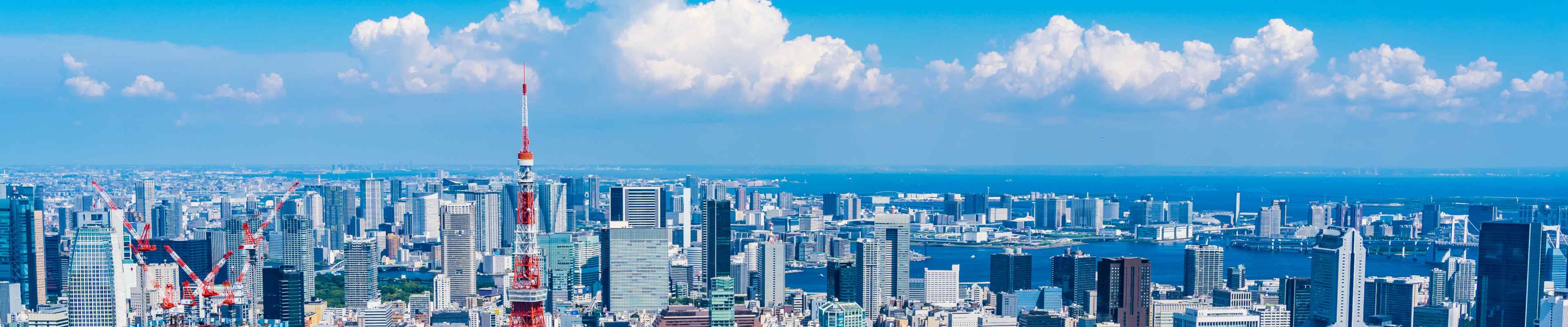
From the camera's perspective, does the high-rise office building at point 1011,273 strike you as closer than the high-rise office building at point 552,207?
Yes

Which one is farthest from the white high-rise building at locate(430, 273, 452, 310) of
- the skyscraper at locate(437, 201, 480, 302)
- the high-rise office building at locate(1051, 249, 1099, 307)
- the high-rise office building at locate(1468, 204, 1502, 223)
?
the high-rise office building at locate(1468, 204, 1502, 223)

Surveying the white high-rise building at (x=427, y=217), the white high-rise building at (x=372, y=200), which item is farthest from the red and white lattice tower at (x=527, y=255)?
the white high-rise building at (x=372, y=200)

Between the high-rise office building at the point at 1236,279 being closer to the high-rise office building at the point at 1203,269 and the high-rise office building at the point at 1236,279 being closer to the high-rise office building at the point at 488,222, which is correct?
the high-rise office building at the point at 1203,269

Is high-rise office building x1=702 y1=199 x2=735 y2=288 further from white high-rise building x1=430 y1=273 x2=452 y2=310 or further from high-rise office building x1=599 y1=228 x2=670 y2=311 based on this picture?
white high-rise building x1=430 y1=273 x2=452 y2=310

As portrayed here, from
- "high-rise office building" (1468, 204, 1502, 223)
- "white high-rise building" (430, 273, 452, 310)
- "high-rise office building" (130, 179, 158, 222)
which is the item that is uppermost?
"high-rise office building" (130, 179, 158, 222)

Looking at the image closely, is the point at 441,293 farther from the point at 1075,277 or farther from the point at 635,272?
the point at 1075,277

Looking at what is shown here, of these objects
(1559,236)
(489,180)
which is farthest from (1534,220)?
(489,180)
